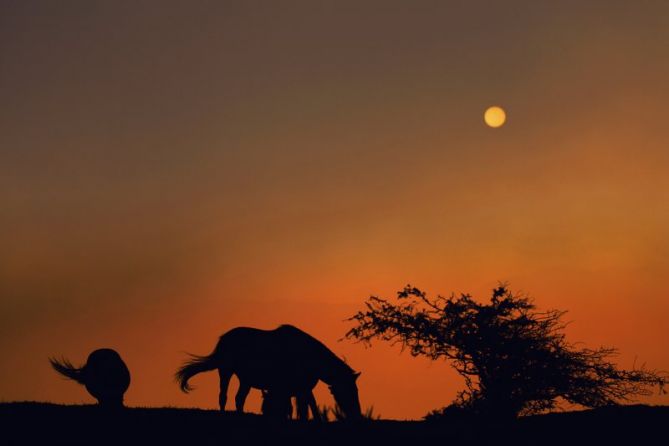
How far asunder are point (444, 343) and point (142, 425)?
1303 centimetres

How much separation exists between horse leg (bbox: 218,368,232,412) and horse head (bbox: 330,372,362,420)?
287 centimetres

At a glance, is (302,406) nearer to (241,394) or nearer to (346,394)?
(346,394)

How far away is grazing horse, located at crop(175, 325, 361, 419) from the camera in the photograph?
20656mm

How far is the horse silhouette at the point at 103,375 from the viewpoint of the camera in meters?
21.5

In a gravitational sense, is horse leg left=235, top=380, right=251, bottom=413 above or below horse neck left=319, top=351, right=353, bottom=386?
below

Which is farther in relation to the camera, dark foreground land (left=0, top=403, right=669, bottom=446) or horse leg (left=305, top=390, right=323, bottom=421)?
horse leg (left=305, top=390, right=323, bottom=421)

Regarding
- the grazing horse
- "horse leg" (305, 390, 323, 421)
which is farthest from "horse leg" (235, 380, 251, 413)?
"horse leg" (305, 390, 323, 421)

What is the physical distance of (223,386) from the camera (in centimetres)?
2111

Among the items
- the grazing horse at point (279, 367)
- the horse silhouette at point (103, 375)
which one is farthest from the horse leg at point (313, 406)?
the horse silhouette at point (103, 375)

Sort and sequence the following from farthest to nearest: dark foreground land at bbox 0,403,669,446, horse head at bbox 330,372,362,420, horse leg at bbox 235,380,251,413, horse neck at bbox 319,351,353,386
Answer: horse neck at bbox 319,351,353,386
horse head at bbox 330,372,362,420
horse leg at bbox 235,380,251,413
dark foreground land at bbox 0,403,669,446

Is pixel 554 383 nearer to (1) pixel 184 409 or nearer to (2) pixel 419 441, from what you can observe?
(2) pixel 419 441

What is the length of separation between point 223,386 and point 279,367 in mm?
1720

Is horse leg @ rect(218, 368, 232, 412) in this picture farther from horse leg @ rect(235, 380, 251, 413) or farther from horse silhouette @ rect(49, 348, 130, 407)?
horse silhouette @ rect(49, 348, 130, 407)

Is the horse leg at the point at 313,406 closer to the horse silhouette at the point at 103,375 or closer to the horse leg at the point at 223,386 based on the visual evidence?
the horse leg at the point at 223,386
